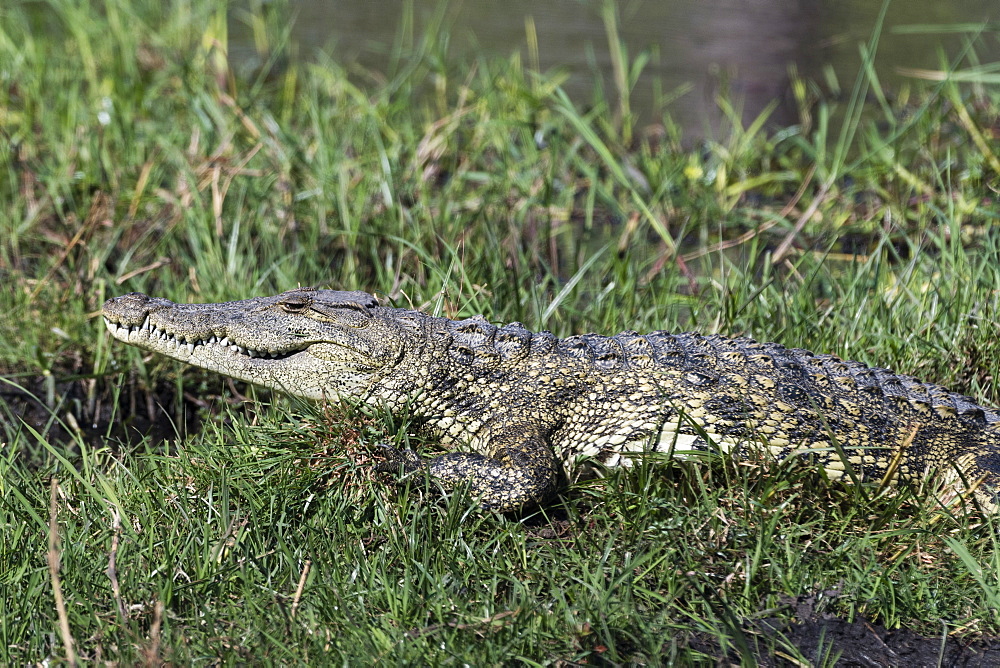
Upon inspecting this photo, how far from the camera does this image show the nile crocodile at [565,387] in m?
3.29

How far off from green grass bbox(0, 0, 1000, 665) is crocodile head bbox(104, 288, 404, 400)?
0.16 m

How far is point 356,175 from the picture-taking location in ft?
17.9

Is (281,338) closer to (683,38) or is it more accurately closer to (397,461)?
(397,461)

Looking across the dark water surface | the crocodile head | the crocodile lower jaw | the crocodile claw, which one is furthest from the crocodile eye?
the dark water surface

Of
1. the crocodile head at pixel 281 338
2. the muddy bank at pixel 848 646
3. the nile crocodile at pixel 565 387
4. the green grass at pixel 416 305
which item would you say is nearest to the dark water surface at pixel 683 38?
the green grass at pixel 416 305

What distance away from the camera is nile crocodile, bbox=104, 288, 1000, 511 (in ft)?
10.8

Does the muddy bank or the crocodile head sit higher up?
the crocodile head

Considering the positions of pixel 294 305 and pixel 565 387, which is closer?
pixel 565 387

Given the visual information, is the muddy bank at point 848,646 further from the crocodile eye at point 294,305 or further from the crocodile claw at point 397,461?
the crocodile eye at point 294,305

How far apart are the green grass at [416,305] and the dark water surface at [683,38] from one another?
0.69 m

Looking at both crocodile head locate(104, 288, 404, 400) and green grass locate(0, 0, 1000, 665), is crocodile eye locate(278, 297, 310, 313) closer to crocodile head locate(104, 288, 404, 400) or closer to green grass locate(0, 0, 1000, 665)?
crocodile head locate(104, 288, 404, 400)

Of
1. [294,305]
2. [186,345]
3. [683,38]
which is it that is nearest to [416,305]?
[294,305]

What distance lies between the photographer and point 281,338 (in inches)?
139

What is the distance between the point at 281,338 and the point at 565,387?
1.05 m
